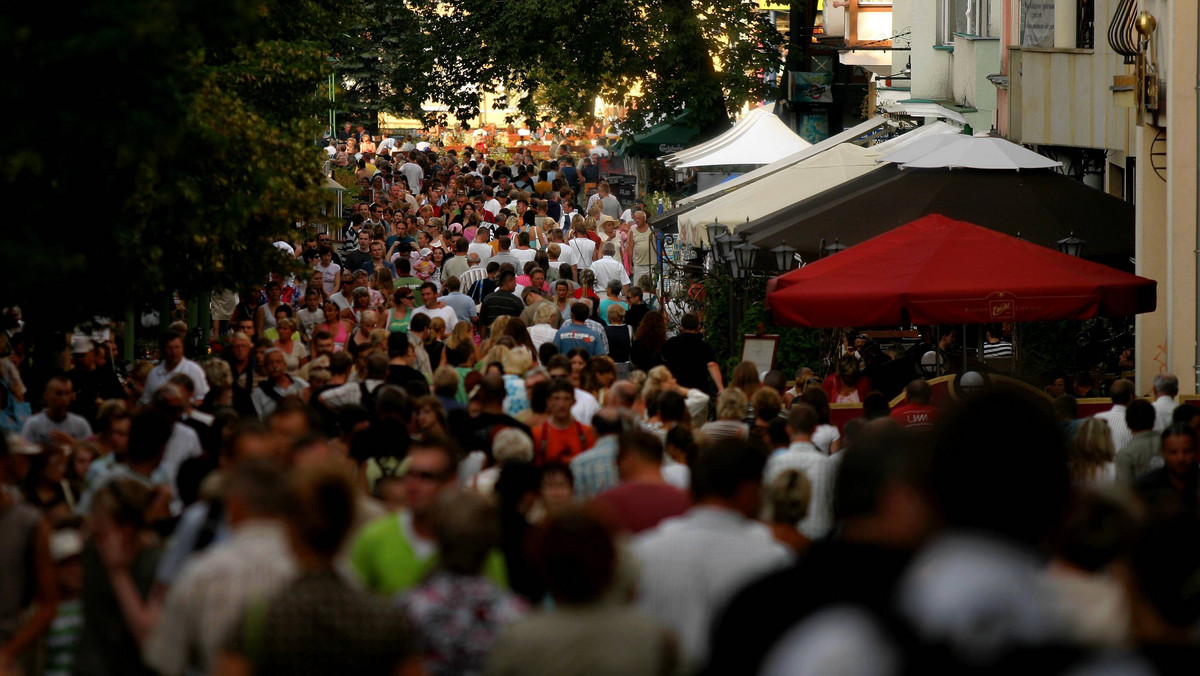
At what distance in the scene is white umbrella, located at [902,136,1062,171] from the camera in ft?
52.7

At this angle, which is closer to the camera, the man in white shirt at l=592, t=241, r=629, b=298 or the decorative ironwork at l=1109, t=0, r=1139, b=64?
the decorative ironwork at l=1109, t=0, r=1139, b=64

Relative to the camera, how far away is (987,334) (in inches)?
693

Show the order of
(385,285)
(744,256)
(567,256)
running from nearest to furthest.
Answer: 1. (744,256)
2. (385,285)
3. (567,256)

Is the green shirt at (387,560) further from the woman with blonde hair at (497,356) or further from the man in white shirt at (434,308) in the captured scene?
the man in white shirt at (434,308)

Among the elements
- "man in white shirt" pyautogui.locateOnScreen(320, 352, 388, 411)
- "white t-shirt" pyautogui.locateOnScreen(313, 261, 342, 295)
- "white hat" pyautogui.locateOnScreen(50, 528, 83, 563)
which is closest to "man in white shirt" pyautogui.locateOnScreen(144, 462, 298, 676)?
→ "white hat" pyautogui.locateOnScreen(50, 528, 83, 563)

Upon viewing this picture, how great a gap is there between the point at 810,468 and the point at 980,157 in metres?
8.58

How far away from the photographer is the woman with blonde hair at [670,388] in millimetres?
11688

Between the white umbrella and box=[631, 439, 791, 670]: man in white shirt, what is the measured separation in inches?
434

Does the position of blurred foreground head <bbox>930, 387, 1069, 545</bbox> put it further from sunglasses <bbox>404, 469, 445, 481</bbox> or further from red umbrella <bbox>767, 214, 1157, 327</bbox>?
red umbrella <bbox>767, 214, 1157, 327</bbox>

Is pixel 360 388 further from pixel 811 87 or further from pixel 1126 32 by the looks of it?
pixel 811 87

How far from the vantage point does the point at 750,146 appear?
27281mm

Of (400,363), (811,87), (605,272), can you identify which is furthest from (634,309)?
(811,87)

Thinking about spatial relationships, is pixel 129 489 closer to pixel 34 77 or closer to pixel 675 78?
pixel 34 77

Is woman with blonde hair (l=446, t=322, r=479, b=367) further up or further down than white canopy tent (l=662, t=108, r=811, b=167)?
further down
